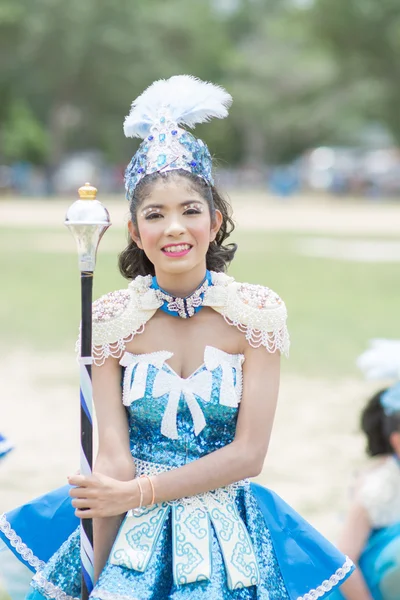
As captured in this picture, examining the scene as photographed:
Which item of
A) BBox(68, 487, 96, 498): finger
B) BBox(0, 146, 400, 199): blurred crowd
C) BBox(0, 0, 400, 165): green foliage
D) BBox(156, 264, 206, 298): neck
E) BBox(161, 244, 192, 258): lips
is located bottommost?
BBox(68, 487, 96, 498): finger

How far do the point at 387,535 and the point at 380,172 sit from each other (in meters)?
46.9

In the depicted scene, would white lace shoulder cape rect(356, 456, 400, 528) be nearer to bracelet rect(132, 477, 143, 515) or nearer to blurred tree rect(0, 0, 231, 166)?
bracelet rect(132, 477, 143, 515)

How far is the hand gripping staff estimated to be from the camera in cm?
216

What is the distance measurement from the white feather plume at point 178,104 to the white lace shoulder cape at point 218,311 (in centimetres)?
41

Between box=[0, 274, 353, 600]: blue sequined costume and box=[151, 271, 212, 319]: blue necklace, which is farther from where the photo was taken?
box=[151, 271, 212, 319]: blue necklace

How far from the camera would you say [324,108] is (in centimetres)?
5372

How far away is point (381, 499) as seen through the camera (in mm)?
3283

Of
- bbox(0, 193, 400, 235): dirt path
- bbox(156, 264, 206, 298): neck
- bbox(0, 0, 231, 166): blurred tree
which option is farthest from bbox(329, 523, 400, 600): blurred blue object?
bbox(0, 0, 231, 166): blurred tree

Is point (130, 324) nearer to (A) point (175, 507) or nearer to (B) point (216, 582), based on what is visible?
(A) point (175, 507)

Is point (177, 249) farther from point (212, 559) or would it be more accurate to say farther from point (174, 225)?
point (212, 559)

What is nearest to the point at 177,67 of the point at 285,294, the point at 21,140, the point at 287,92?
the point at 287,92

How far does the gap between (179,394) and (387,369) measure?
4.12 feet

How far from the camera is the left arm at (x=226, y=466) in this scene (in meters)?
2.23

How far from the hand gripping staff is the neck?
0.33 metres
